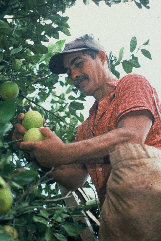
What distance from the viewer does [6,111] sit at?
976 mm

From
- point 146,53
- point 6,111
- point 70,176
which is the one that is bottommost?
point 70,176

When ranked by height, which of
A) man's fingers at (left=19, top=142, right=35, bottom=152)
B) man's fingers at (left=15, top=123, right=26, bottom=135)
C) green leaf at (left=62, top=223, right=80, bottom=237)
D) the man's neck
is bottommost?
green leaf at (left=62, top=223, right=80, bottom=237)

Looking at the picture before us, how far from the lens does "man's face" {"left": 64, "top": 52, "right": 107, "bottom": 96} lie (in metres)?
1.95

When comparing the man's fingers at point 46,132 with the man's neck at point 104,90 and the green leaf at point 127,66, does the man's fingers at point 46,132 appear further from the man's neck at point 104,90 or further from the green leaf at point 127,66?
the green leaf at point 127,66

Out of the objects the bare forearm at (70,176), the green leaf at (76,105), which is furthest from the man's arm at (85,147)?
the green leaf at (76,105)

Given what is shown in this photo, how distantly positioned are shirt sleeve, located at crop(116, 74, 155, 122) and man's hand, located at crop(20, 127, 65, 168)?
0.38 meters

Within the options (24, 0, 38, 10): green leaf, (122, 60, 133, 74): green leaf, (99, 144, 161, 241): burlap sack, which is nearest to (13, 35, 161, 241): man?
(99, 144, 161, 241): burlap sack

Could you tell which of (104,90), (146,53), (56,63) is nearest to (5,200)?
(104,90)

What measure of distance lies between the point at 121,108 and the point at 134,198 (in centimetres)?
60

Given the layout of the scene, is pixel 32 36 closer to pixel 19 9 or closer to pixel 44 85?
pixel 19 9

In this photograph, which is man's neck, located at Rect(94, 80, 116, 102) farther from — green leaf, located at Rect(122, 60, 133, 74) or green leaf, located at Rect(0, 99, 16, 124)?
green leaf, located at Rect(0, 99, 16, 124)

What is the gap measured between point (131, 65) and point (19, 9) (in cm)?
94

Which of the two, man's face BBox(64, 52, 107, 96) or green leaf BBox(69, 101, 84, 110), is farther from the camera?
green leaf BBox(69, 101, 84, 110)

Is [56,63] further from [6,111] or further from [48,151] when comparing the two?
[6,111]
